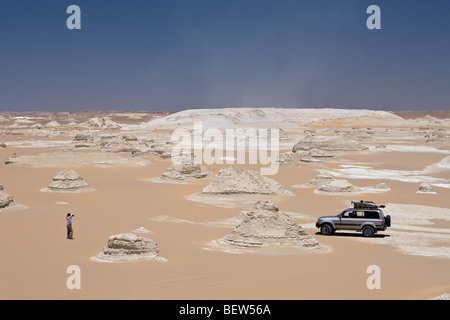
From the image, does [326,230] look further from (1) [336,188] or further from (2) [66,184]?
(2) [66,184]

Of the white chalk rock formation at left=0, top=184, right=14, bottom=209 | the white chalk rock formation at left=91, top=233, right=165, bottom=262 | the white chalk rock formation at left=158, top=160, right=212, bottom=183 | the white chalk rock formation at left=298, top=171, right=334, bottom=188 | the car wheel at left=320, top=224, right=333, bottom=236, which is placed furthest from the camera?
the white chalk rock formation at left=158, top=160, right=212, bottom=183

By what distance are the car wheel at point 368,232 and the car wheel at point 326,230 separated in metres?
1.05

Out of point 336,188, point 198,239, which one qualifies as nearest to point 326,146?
point 336,188

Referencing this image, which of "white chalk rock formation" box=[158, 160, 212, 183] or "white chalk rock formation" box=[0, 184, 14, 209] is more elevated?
"white chalk rock formation" box=[0, 184, 14, 209]

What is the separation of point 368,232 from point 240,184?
884 cm

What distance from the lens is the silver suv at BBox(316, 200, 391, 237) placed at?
1666cm

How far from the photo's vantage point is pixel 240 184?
2456 cm

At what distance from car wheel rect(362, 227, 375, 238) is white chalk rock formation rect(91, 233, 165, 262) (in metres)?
7.94

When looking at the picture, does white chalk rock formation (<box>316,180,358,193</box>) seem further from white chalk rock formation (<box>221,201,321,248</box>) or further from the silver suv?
white chalk rock formation (<box>221,201,321,248</box>)

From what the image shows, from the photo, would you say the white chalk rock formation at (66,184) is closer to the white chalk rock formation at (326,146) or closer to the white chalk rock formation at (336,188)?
the white chalk rock formation at (336,188)

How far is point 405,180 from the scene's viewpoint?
113ft

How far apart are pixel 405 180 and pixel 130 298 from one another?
96.2ft

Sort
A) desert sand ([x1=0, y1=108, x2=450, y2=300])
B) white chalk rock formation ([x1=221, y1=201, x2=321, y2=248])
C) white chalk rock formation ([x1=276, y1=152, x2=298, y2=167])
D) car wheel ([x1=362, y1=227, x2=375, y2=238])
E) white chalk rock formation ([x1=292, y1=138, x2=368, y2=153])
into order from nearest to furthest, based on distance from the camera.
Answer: desert sand ([x1=0, y1=108, x2=450, y2=300]), white chalk rock formation ([x1=221, y1=201, x2=321, y2=248]), car wheel ([x1=362, y1=227, x2=375, y2=238]), white chalk rock formation ([x1=276, y1=152, x2=298, y2=167]), white chalk rock formation ([x1=292, y1=138, x2=368, y2=153])

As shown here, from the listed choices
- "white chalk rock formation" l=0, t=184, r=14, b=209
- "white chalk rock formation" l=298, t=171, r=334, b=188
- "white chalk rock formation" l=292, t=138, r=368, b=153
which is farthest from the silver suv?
"white chalk rock formation" l=292, t=138, r=368, b=153
